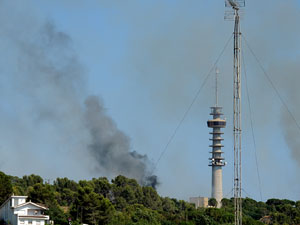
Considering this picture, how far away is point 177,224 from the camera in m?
134

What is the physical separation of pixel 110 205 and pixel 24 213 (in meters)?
18.6

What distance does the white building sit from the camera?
109 metres

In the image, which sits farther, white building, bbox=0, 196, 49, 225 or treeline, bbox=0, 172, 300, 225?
treeline, bbox=0, 172, 300, 225

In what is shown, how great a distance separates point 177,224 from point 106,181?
43413 millimetres

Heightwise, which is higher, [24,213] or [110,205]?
[110,205]

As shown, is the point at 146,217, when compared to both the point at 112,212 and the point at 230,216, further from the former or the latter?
the point at 230,216

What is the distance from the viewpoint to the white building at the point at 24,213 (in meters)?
109

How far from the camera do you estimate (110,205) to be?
12325 cm

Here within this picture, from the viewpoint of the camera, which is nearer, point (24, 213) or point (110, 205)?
point (24, 213)

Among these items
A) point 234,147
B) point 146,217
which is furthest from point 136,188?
point 234,147

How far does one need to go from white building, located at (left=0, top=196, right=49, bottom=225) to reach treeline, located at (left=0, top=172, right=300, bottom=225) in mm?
3983

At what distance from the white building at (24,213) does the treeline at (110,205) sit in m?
3.98

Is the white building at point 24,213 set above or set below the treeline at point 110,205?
below

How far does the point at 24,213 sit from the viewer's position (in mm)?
110125
